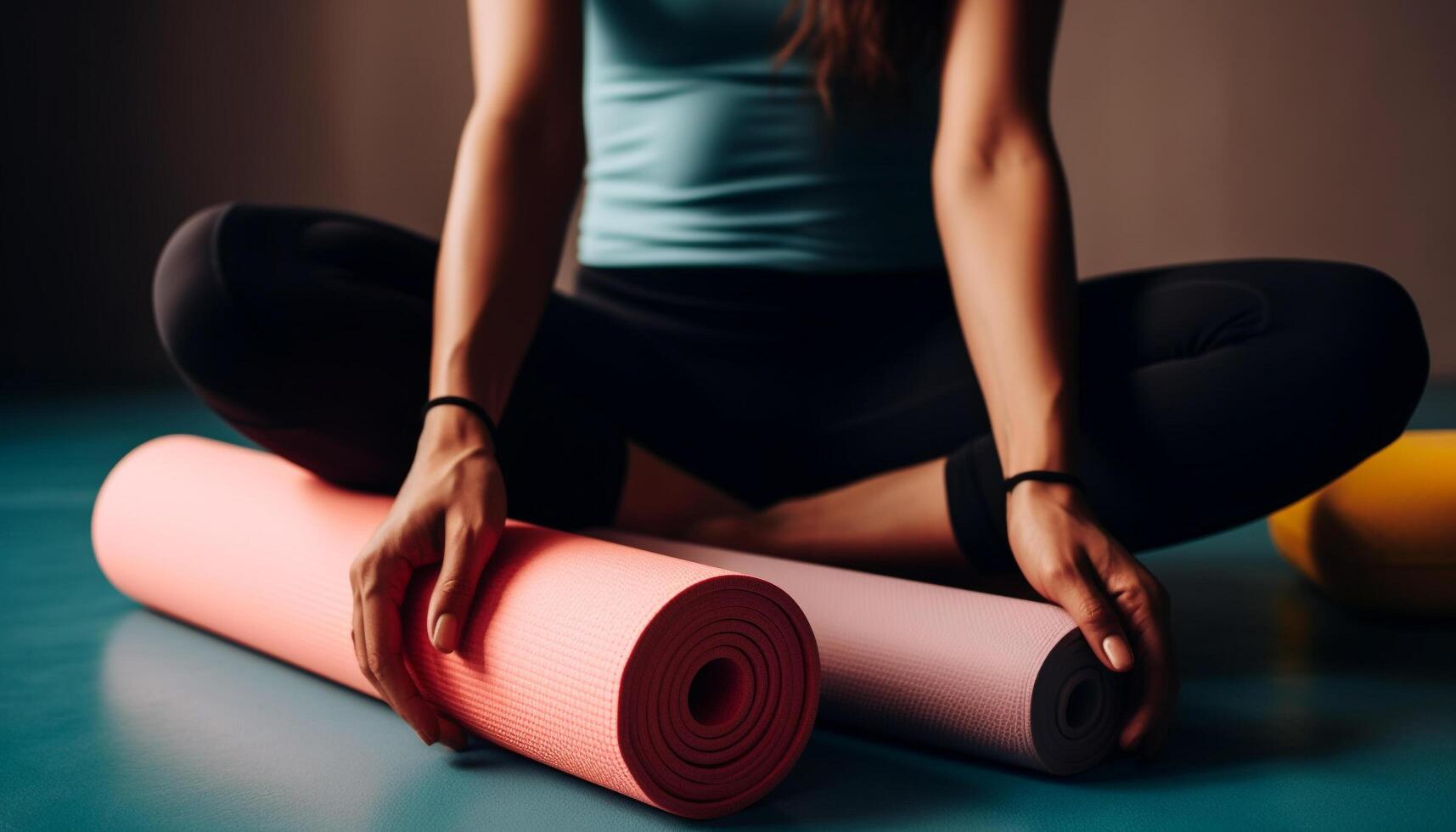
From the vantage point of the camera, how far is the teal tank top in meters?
1.50

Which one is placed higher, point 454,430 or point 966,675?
point 454,430

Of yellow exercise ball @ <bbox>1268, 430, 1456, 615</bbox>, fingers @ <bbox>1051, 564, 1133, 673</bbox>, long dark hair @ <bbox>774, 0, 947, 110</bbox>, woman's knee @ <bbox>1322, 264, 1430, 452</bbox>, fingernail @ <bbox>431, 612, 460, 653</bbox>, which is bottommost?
yellow exercise ball @ <bbox>1268, 430, 1456, 615</bbox>

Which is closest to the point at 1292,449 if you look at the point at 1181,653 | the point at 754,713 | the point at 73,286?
the point at 1181,653

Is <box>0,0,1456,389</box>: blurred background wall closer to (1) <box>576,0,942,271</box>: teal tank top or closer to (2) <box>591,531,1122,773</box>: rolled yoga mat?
(1) <box>576,0,942,271</box>: teal tank top

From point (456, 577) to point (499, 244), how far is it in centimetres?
38

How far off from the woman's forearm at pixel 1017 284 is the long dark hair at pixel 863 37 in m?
0.21

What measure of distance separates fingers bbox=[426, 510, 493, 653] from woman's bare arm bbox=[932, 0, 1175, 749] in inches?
17.1

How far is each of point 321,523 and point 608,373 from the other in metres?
0.36

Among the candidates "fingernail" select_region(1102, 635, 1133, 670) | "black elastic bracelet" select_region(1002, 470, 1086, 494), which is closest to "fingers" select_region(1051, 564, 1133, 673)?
"fingernail" select_region(1102, 635, 1133, 670)

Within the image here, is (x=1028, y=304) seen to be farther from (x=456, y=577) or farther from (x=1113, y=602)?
(x=456, y=577)

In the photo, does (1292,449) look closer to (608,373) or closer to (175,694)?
(608,373)

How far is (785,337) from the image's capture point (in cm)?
150

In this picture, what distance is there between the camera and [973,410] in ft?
4.56

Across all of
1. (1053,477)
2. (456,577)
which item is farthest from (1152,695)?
(456,577)
